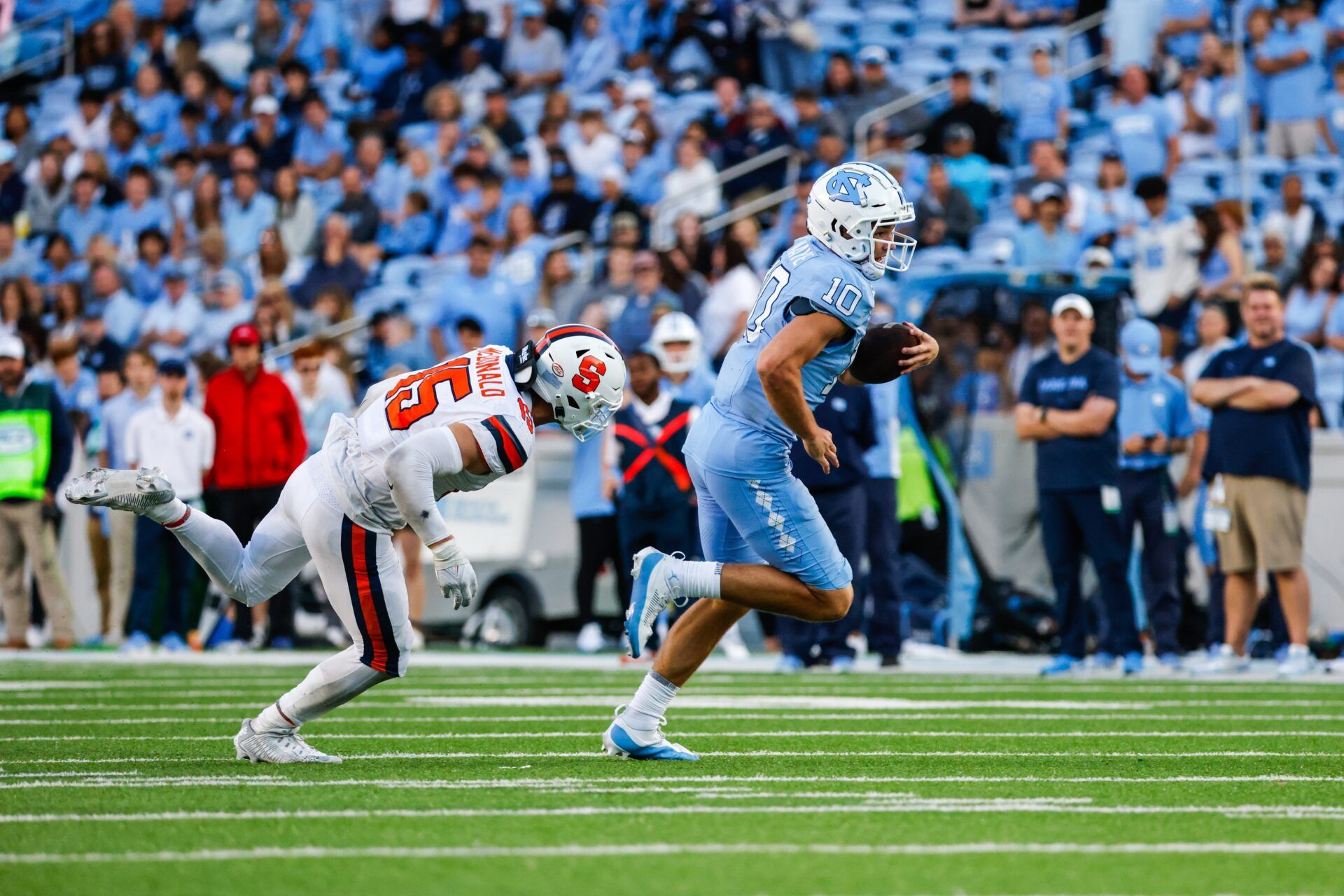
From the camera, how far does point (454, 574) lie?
5.75m

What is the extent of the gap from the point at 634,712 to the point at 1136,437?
5957 millimetres

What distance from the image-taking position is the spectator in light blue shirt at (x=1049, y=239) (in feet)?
47.3

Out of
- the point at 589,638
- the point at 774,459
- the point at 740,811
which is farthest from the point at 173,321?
the point at 740,811

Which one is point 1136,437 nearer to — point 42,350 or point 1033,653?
point 1033,653

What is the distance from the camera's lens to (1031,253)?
47.5 feet

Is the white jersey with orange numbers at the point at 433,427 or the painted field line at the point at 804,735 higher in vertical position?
the white jersey with orange numbers at the point at 433,427

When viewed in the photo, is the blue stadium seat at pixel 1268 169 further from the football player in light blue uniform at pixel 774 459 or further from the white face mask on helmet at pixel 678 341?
the football player in light blue uniform at pixel 774 459

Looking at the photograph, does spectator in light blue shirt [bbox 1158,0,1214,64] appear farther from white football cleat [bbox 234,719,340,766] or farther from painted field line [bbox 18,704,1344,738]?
white football cleat [bbox 234,719,340,766]

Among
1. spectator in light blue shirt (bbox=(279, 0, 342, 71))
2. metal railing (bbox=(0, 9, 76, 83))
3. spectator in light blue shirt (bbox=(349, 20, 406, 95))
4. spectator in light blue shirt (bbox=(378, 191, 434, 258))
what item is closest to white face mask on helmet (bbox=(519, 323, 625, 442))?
spectator in light blue shirt (bbox=(378, 191, 434, 258))

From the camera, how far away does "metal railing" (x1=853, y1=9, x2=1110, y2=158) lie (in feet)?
57.2

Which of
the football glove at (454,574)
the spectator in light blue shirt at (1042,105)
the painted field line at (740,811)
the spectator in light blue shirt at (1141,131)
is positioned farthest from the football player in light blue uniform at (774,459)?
the spectator in light blue shirt at (1042,105)

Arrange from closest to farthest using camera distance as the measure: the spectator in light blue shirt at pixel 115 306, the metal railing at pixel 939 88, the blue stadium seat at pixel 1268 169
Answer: the blue stadium seat at pixel 1268 169, the metal railing at pixel 939 88, the spectator in light blue shirt at pixel 115 306

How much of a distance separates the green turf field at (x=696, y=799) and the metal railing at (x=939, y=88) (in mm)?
9295

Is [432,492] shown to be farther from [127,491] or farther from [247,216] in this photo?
[247,216]
